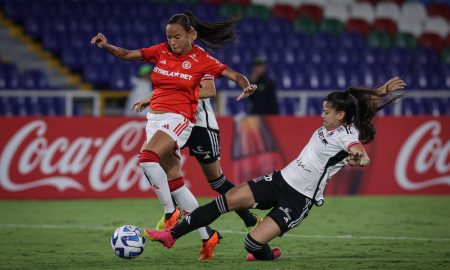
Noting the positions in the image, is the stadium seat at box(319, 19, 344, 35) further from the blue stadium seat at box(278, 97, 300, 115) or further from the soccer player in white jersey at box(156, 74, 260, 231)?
the soccer player in white jersey at box(156, 74, 260, 231)

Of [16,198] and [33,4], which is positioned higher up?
[33,4]

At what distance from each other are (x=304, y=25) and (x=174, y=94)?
560 inches

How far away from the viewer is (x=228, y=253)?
8.41 meters

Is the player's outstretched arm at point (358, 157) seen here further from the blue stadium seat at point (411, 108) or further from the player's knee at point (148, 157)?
the blue stadium seat at point (411, 108)

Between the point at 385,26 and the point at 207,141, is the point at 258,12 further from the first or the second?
the point at 207,141

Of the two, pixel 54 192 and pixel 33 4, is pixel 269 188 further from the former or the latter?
pixel 33 4

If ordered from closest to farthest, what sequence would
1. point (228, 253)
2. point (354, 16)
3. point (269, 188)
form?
point (269, 188) → point (228, 253) → point (354, 16)

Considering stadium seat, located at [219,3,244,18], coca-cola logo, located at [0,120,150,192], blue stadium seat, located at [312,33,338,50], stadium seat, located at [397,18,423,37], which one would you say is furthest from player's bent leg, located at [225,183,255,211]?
stadium seat, located at [397,18,423,37]

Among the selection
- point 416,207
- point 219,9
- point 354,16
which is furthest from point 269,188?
point 354,16

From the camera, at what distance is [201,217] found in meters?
7.55

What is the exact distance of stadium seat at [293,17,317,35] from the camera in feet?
72.5

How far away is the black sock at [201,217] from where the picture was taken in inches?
298

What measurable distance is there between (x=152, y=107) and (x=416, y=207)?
6.30 meters

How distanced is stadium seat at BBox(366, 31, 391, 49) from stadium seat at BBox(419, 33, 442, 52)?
Answer: 1.03 meters
